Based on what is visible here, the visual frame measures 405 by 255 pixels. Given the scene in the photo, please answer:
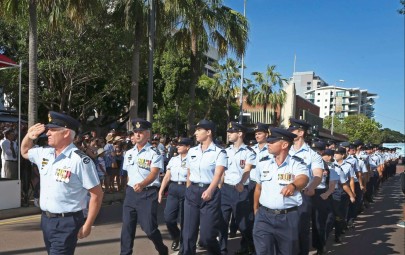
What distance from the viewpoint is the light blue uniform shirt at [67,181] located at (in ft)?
11.7

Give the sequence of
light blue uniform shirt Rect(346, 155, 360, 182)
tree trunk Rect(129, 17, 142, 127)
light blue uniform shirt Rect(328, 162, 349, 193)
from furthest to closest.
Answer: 1. tree trunk Rect(129, 17, 142, 127)
2. light blue uniform shirt Rect(346, 155, 360, 182)
3. light blue uniform shirt Rect(328, 162, 349, 193)

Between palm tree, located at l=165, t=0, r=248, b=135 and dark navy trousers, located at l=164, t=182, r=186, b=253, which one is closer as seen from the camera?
dark navy trousers, located at l=164, t=182, r=186, b=253

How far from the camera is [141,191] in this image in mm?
5469

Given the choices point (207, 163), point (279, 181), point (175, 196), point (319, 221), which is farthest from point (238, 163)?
point (279, 181)

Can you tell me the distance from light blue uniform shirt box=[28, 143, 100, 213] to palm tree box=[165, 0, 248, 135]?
1337 centimetres

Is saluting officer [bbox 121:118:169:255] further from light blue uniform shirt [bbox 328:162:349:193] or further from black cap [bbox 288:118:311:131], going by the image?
light blue uniform shirt [bbox 328:162:349:193]

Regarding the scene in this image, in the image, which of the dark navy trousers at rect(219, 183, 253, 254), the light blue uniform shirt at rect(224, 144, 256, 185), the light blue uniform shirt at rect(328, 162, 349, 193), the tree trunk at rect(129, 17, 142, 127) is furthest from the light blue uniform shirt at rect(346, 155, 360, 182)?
the tree trunk at rect(129, 17, 142, 127)

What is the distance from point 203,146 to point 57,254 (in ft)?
8.69

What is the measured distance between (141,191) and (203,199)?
82 centimetres

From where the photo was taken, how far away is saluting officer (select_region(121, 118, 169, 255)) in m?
5.39

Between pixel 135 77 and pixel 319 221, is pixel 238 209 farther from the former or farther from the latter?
pixel 135 77

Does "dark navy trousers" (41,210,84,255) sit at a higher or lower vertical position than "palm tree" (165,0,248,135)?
lower

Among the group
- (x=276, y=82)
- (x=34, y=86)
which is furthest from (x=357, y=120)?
(x=34, y=86)

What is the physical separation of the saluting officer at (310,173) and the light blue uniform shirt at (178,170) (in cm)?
176
